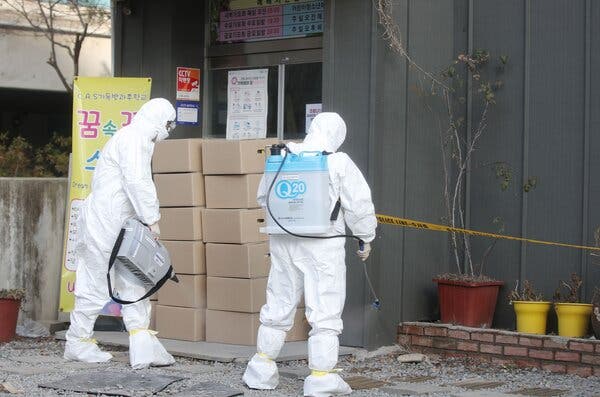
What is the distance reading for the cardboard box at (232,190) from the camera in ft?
29.4

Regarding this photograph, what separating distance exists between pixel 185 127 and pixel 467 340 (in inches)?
149

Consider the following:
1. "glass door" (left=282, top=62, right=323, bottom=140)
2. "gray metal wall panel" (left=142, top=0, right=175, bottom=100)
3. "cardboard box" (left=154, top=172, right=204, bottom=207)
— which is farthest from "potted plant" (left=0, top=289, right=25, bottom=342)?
"glass door" (left=282, top=62, right=323, bottom=140)

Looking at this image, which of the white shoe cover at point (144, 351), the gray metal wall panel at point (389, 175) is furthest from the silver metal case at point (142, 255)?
the gray metal wall panel at point (389, 175)

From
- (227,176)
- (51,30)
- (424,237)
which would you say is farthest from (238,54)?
(51,30)

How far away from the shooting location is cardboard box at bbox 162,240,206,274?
9195 millimetres

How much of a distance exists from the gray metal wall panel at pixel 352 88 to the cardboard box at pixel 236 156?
2.12 ft

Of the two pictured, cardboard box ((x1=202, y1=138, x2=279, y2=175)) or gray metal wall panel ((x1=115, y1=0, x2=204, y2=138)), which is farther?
gray metal wall panel ((x1=115, y1=0, x2=204, y2=138))

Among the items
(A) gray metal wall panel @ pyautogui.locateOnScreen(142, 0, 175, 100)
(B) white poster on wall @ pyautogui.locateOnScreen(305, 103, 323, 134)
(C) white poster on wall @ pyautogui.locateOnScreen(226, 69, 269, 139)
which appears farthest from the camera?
(A) gray metal wall panel @ pyautogui.locateOnScreen(142, 0, 175, 100)

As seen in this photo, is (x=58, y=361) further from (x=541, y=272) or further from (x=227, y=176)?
(x=541, y=272)

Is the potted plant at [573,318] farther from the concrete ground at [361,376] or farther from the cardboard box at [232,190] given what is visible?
the cardboard box at [232,190]

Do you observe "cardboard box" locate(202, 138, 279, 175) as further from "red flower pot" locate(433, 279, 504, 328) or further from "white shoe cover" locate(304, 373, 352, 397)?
"white shoe cover" locate(304, 373, 352, 397)

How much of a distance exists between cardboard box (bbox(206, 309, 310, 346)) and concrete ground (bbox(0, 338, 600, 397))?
1.86 feet

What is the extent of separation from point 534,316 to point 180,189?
10.2 ft

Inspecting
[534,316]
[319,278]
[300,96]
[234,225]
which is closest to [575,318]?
[534,316]
